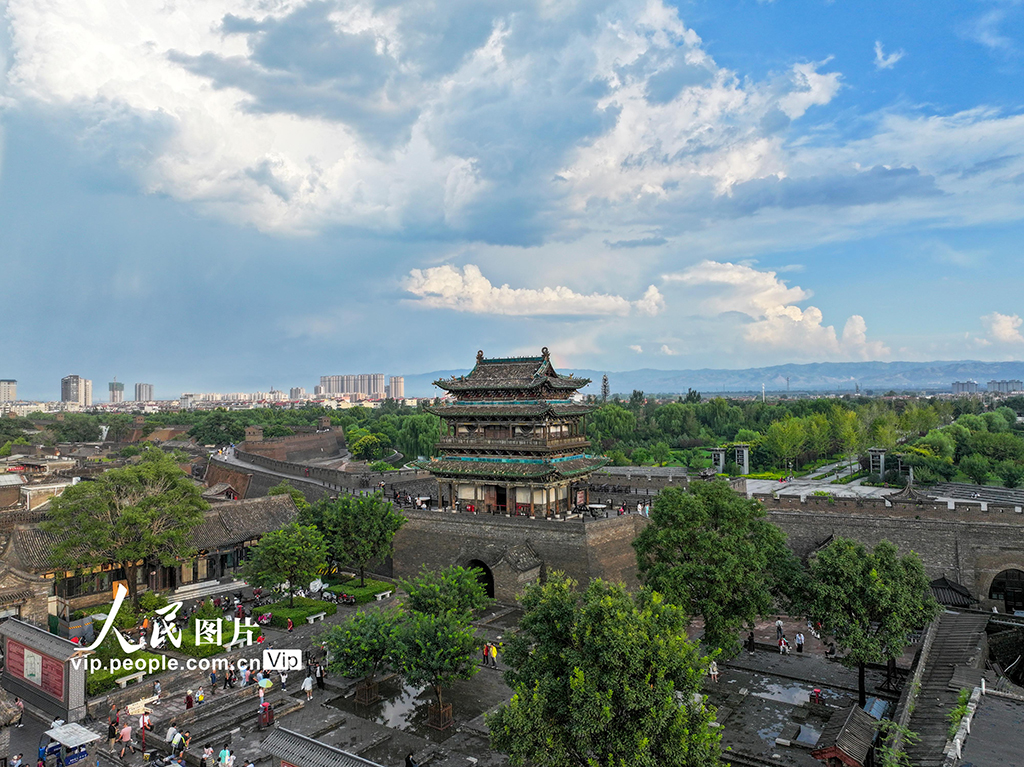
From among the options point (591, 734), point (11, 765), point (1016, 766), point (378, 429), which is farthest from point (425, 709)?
point (378, 429)

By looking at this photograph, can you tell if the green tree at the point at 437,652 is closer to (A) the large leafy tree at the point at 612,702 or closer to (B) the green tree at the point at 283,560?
(A) the large leafy tree at the point at 612,702

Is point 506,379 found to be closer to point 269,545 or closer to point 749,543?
point 269,545

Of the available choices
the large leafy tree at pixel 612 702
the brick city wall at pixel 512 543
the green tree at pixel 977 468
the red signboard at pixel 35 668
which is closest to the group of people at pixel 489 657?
the brick city wall at pixel 512 543

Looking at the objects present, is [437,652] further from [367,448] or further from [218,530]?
[367,448]

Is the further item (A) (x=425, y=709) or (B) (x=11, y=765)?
(A) (x=425, y=709)

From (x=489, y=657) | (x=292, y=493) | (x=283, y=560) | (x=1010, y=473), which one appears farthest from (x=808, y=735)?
(x=1010, y=473)

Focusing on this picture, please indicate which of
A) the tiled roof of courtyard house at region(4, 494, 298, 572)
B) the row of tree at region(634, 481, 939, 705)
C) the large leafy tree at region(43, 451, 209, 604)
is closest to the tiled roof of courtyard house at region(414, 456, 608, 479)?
the tiled roof of courtyard house at region(4, 494, 298, 572)
